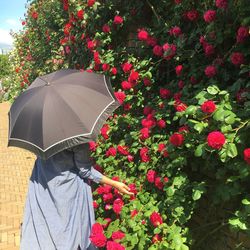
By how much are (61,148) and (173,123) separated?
1077mm

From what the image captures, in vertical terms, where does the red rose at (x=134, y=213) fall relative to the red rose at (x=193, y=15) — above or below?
below

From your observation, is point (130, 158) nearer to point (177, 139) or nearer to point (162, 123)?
point (162, 123)

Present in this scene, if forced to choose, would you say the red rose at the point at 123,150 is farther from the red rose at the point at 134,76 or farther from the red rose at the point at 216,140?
the red rose at the point at 216,140

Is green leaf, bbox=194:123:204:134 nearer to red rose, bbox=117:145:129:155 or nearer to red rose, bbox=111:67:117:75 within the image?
red rose, bbox=117:145:129:155

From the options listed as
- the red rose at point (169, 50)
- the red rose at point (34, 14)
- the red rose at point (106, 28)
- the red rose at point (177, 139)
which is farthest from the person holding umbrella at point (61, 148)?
the red rose at point (34, 14)

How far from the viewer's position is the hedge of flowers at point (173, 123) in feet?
7.35

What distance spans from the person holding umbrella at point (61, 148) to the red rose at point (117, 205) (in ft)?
0.38

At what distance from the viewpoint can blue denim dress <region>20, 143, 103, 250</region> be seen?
105 inches

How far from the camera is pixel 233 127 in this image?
218cm

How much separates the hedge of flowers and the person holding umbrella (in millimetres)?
223

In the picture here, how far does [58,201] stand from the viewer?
2678mm

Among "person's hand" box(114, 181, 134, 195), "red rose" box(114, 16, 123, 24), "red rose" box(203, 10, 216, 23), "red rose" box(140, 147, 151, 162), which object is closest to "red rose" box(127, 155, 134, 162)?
"red rose" box(140, 147, 151, 162)

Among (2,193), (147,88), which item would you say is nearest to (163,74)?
(147,88)

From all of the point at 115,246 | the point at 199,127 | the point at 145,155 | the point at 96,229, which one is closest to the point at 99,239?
the point at 96,229
